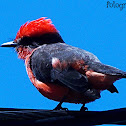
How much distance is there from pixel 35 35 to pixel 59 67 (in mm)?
1258

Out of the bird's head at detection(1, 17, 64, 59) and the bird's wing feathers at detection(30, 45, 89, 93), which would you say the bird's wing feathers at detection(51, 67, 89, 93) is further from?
the bird's head at detection(1, 17, 64, 59)

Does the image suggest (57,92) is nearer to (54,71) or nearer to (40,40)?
(54,71)

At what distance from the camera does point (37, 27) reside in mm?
4750

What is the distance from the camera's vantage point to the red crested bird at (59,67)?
11.3 ft

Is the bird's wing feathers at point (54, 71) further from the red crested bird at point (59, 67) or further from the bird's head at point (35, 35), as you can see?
the bird's head at point (35, 35)

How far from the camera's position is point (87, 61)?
3797 mm

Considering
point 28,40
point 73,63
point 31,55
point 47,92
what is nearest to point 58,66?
point 73,63

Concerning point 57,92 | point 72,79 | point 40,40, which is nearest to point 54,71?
point 57,92

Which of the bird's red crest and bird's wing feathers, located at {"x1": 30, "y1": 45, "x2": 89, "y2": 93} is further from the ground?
the bird's red crest

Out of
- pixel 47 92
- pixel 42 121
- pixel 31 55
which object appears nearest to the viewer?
pixel 42 121

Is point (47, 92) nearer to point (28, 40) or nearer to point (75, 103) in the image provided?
point (75, 103)

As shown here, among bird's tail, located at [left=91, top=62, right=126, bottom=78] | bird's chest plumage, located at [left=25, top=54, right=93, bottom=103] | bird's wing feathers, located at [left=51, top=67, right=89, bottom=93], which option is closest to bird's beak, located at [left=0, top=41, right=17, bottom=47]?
bird's chest plumage, located at [left=25, top=54, right=93, bottom=103]

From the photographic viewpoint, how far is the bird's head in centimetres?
479

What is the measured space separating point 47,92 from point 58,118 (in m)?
1.93
